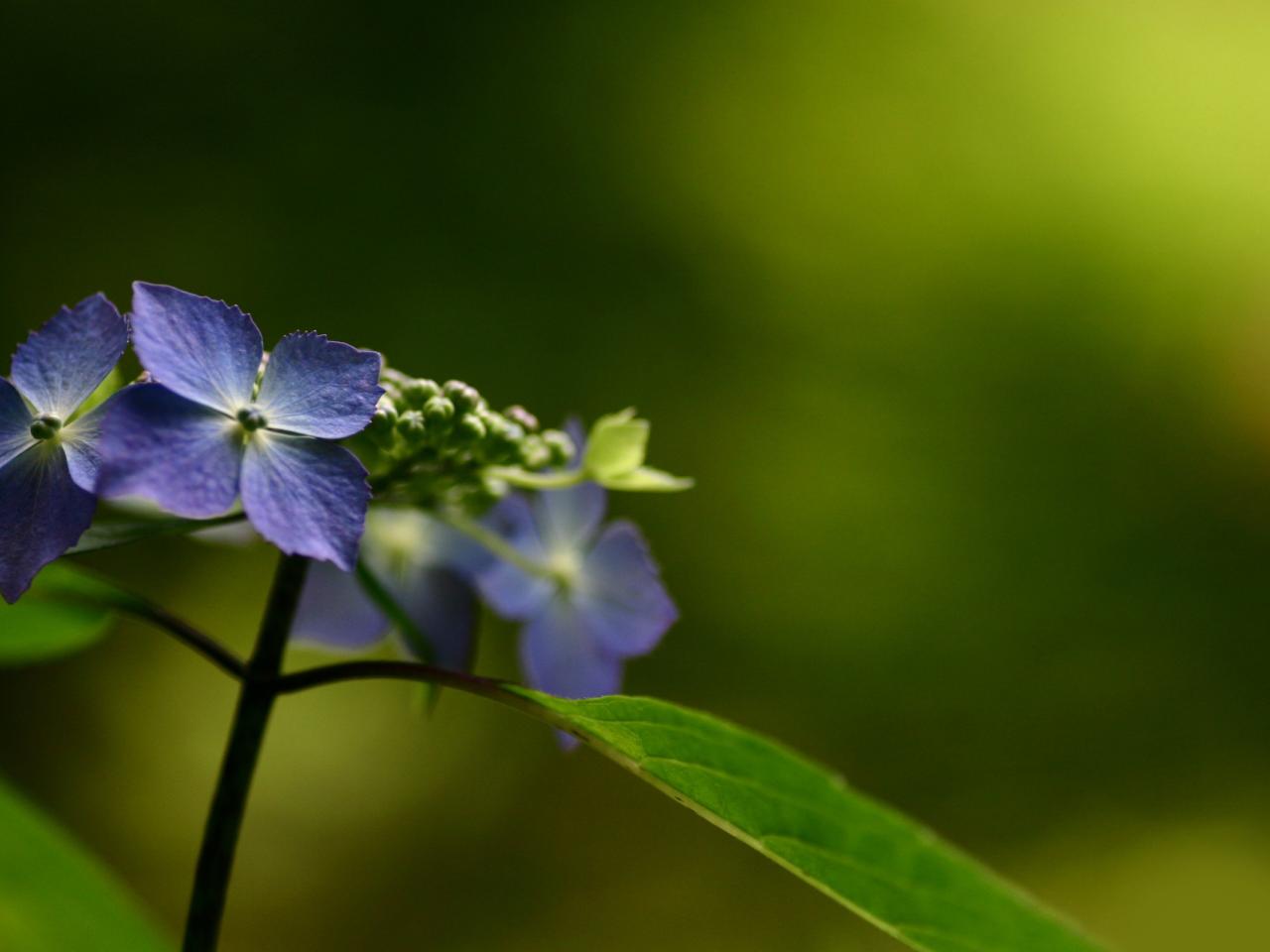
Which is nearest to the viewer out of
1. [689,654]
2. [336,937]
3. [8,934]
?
[8,934]

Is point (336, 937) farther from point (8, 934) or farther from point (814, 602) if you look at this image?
point (8, 934)

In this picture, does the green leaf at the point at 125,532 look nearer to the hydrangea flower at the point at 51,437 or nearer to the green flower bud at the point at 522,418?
the hydrangea flower at the point at 51,437

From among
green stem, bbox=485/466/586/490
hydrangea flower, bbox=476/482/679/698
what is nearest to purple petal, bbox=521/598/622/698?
hydrangea flower, bbox=476/482/679/698

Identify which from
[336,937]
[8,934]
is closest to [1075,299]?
[336,937]

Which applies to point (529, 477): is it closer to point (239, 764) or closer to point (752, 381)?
point (239, 764)

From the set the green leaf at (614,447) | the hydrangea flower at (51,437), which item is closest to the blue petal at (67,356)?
the hydrangea flower at (51,437)

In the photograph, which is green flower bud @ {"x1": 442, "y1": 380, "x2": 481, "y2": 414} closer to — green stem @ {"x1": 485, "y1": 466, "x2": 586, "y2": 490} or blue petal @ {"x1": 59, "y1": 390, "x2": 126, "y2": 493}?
green stem @ {"x1": 485, "y1": 466, "x2": 586, "y2": 490}

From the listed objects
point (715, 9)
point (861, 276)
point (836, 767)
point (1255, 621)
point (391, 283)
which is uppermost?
point (715, 9)

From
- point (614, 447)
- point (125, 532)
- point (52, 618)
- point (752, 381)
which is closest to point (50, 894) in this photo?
point (52, 618)
